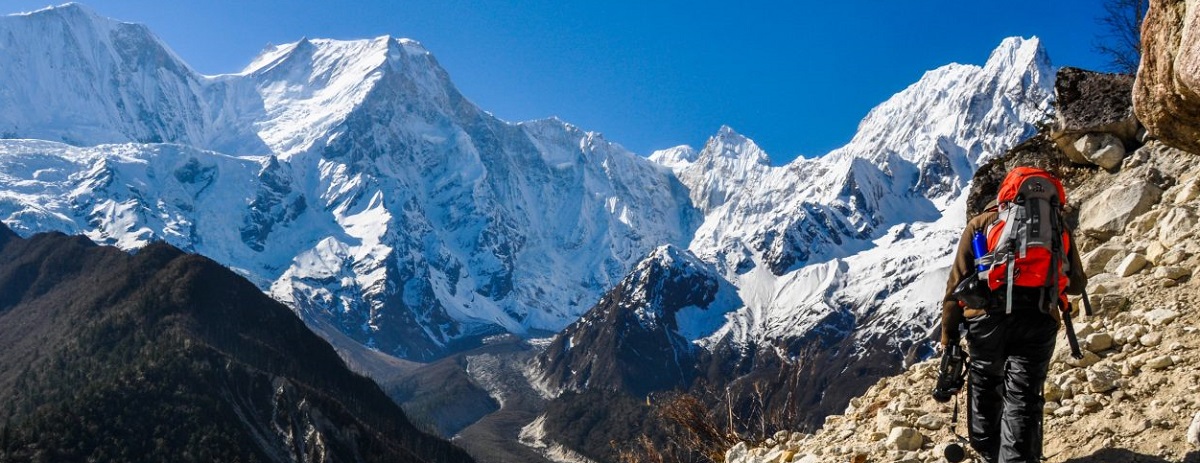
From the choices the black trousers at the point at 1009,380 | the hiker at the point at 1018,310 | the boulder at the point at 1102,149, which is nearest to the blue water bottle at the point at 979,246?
the hiker at the point at 1018,310

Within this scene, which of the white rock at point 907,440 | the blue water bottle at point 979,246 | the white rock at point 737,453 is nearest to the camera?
the blue water bottle at point 979,246

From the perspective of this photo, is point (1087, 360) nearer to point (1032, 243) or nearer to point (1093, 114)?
point (1032, 243)

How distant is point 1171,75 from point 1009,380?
2875 millimetres

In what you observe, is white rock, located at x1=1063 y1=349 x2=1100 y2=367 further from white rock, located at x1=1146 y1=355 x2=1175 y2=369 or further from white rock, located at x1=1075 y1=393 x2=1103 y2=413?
white rock, located at x1=1075 y1=393 x2=1103 y2=413

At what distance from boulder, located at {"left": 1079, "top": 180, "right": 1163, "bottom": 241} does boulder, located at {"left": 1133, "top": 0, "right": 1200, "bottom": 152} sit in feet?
23.5

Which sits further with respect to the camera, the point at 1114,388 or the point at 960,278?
the point at 1114,388

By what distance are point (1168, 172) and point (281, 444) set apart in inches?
4384

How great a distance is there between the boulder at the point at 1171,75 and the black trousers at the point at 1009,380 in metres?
2.10

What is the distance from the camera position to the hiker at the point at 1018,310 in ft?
24.2

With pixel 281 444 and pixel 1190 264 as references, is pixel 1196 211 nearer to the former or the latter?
pixel 1190 264

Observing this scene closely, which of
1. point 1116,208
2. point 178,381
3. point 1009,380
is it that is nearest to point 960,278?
point 1009,380

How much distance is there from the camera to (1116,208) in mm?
14836

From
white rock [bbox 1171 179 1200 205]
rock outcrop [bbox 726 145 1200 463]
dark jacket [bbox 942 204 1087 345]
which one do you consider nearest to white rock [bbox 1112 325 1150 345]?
rock outcrop [bbox 726 145 1200 463]

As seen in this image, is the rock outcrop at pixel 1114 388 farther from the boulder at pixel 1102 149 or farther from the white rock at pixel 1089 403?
the boulder at pixel 1102 149
